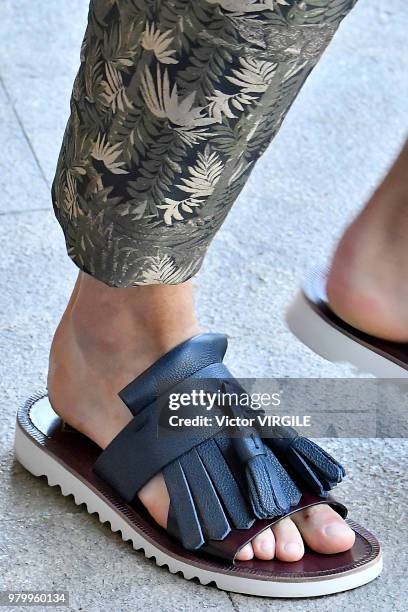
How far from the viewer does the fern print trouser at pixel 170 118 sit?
744 mm

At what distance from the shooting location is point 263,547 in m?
0.93

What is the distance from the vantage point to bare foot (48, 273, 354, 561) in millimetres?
988

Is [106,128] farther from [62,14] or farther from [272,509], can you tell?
[62,14]

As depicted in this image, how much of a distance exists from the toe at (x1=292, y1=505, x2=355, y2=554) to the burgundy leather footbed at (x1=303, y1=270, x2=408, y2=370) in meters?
0.17

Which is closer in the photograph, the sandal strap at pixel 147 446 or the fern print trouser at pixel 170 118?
the fern print trouser at pixel 170 118

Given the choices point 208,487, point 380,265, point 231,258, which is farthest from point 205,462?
point 231,258

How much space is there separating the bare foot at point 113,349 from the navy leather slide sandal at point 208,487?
0.05 feet

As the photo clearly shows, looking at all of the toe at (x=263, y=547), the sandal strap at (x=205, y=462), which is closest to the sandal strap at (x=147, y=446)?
the sandal strap at (x=205, y=462)

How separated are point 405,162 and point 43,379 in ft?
1.54

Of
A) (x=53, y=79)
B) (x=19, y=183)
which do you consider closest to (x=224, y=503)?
(x=19, y=183)

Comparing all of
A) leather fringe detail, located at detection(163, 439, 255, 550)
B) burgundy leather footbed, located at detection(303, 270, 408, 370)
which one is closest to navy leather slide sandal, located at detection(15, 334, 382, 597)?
leather fringe detail, located at detection(163, 439, 255, 550)

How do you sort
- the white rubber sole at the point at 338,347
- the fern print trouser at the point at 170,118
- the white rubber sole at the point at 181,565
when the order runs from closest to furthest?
the fern print trouser at the point at 170,118
the white rubber sole at the point at 181,565
the white rubber sole at the point at 338,347

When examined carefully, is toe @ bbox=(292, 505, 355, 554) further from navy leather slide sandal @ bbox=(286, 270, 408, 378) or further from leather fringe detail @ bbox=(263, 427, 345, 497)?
navy leather slide sandal @ bbox=(286, 270, 408, 378)

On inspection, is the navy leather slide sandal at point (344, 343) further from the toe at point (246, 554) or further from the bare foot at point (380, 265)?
the toe at point (246, 554)
